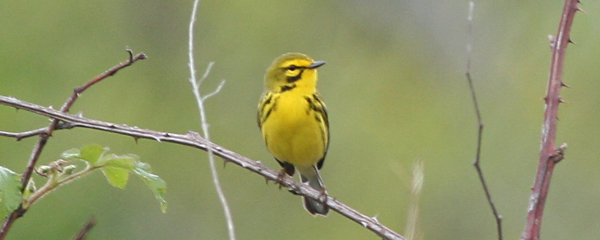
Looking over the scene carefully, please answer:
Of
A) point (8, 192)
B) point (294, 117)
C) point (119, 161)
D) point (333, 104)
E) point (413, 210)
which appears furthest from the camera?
point (333, 104)

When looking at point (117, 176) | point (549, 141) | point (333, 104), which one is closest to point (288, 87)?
point (117, 176)

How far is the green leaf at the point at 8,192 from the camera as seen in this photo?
229 cm

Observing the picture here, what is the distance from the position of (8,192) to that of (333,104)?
13.6 m

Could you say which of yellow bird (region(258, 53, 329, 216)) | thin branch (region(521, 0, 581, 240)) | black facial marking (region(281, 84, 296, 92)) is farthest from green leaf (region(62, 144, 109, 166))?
black facial marking (region(281, 84, 296, 92))

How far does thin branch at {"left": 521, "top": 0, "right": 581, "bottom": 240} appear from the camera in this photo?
7.25 ft

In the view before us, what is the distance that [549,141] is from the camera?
236cm

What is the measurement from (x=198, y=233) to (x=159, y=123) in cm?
228

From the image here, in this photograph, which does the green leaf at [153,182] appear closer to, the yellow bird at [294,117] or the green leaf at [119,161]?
the green leaf at [119,161]

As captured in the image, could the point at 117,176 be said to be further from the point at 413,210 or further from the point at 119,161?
the point at 413,210

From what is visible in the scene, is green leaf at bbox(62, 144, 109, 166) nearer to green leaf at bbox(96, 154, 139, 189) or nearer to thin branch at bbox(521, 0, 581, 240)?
green leaf at bbox(96, 154, 139, 189)

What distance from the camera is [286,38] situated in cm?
1689

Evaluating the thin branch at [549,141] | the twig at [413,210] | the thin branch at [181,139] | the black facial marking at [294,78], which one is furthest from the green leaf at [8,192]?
the black facial marking at [294,78]

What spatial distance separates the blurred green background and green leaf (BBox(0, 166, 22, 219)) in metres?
10.5

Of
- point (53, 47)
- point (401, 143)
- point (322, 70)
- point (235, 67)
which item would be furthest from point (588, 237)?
point (53, 47)
